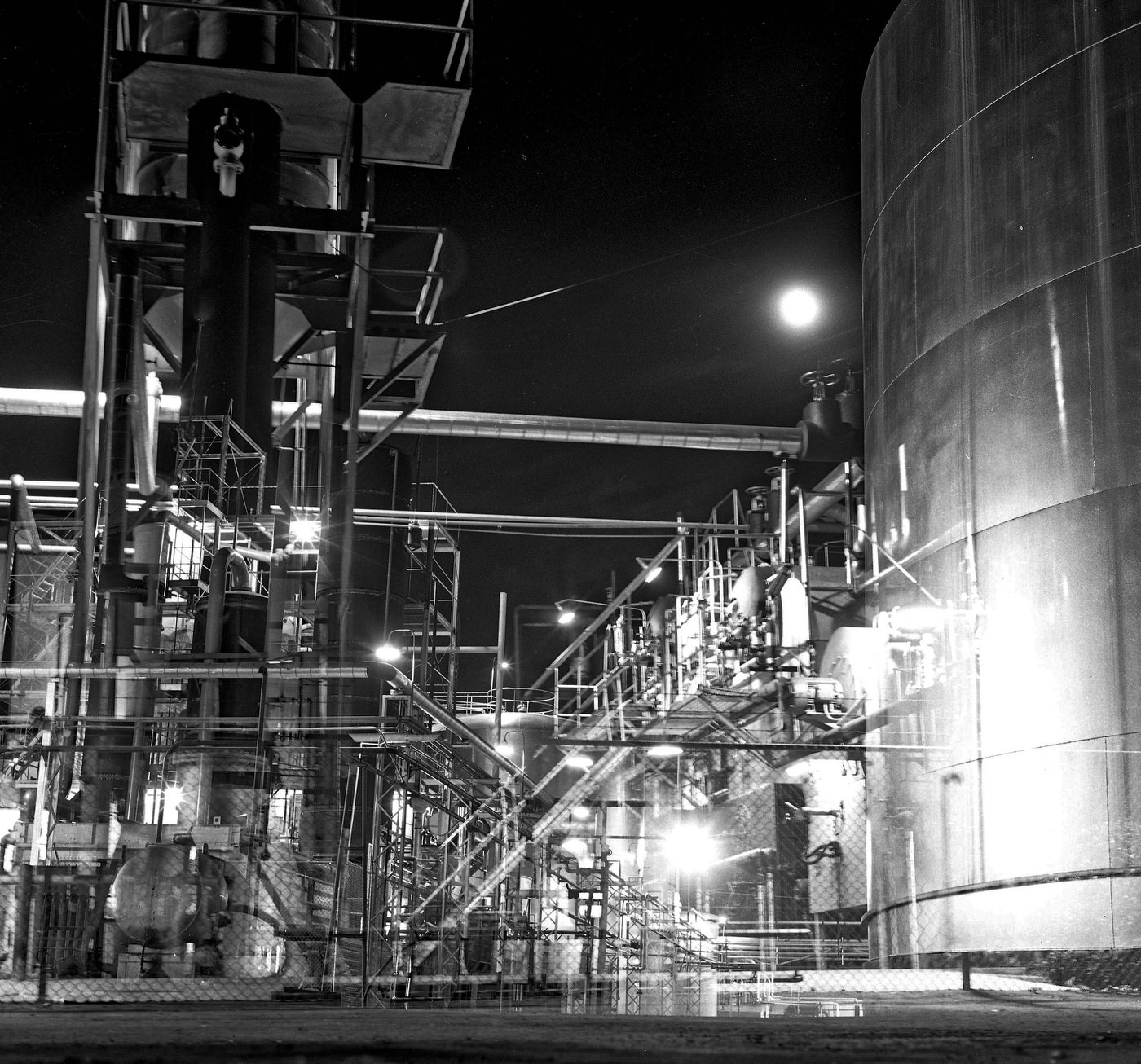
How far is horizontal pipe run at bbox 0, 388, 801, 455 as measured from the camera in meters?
27.9

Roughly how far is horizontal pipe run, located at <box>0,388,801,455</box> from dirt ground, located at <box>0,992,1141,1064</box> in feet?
74.4

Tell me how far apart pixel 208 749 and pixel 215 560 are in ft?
9.46

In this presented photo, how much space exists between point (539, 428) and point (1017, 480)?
1770cm

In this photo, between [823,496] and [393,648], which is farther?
[823,496]

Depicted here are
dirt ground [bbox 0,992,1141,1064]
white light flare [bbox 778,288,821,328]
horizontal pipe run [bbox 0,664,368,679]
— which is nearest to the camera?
dirt ground [bbox 0,992,1141,1064]

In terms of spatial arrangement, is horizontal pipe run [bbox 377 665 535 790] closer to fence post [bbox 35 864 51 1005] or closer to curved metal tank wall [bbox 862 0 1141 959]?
curved metal tank wall [bbox 862 0 1141 959]

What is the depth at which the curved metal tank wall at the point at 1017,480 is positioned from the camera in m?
11.3

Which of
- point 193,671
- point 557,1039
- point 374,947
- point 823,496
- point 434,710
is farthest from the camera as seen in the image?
point 823,496

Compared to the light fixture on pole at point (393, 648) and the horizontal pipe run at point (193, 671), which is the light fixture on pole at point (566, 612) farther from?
the horizontal pipe run at point (193, 671)

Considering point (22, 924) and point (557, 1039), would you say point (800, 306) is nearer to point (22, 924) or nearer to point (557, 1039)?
point (22, 924)

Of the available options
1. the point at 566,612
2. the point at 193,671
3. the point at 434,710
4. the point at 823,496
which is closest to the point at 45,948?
the point at 193,671

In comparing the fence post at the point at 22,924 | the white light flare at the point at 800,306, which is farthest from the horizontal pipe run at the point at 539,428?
the fence post at the point at 22,924

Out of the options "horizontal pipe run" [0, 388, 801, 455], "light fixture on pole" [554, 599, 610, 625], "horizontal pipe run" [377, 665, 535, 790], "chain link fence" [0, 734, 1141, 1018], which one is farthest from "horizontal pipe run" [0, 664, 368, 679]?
"light fixture on pole" [554, 599, 610, 625]

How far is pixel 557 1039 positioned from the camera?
4.71 m
